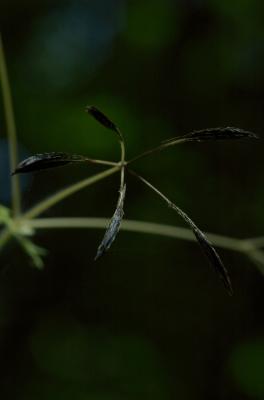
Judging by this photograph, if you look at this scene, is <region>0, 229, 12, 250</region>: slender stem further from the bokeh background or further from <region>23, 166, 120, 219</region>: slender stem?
the bokeh background

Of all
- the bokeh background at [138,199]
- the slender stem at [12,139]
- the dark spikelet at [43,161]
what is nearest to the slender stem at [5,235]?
the slender stem at [12,139]

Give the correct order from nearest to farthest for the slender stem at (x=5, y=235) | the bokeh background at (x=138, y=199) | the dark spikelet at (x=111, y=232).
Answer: the dark spikelet at (x=111, y=232) < the slender stem at (x=5, y=235) < the bokeh background at (x=138, y=199)

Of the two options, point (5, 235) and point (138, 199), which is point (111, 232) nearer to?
point (5, 235)

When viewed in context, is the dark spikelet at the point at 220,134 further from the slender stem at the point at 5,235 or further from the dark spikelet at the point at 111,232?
the slender stem at the point at 5,235

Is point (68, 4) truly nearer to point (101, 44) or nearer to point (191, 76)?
point (101, 44)

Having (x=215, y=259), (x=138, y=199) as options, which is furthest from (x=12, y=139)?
(x=138, y=199)

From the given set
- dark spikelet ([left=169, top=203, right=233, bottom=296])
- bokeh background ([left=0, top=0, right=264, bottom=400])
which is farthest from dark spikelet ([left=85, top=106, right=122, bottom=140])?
bokeh background ([left=0, top=0, right=264, bottom=400])
